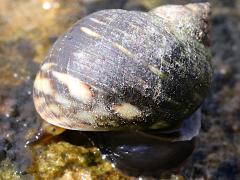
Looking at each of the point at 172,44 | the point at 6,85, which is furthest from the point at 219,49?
the point at 6,85

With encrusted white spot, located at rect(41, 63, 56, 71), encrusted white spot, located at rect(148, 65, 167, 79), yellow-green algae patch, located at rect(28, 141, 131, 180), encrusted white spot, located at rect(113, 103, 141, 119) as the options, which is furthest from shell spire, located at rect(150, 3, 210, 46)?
yellow-green algae patch, located at rect(28, 141, 131, 180)

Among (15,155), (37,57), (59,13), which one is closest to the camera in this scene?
(15,155)

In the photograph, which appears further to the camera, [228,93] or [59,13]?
[59,13]

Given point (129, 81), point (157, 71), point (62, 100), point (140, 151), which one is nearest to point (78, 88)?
point (62, 100)

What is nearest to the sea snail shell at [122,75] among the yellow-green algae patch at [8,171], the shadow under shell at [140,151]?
the shadow under shell at [140,151]

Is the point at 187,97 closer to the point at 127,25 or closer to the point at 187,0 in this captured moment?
the point at 127,25

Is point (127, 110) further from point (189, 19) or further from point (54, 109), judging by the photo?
point (189, 19)
